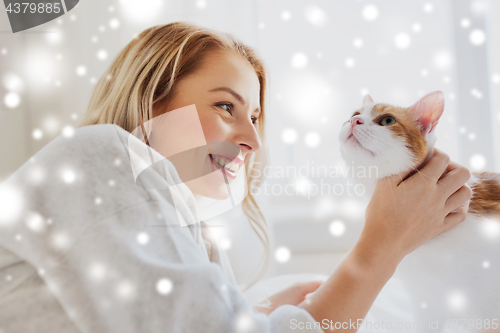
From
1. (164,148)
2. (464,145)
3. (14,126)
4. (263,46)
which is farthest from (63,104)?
(464,145)

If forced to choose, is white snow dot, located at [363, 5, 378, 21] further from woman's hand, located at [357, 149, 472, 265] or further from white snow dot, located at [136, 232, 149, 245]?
white snow dot, located at [136, 232, 149, 245]

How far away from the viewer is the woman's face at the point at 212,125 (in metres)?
0.71

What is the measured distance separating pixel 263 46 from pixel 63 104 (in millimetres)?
828

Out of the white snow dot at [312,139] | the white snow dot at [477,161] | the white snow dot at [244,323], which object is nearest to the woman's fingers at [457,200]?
the white snow dot at [244,323]

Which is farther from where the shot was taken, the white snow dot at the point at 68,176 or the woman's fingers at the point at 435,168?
the woman's fingers at the point at 435,168

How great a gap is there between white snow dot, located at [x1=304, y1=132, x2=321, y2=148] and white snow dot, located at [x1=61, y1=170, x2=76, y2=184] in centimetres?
95

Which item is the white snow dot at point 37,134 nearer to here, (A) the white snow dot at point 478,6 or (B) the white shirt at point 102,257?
(B) the white shirt at point 102,257

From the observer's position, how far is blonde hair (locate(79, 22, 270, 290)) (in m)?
0.71

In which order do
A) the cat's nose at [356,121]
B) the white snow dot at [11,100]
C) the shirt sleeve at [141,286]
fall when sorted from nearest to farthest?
1. the shirt sleeve at [141,286]
2. the cat's nose at [356,121]
3. the white snow dot at [11,100]

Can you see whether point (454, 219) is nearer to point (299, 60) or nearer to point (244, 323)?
point (244, 323)

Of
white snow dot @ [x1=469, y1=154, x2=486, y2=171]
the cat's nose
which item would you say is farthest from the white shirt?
white snow dot @ [x1=469, y1=154, x2=486, y2=171]

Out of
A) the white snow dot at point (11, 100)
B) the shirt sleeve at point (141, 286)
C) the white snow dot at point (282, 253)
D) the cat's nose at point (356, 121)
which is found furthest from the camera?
the white snow dot at point (282, 253)

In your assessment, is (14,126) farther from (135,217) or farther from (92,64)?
(135,217)

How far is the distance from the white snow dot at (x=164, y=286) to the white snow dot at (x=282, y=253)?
881mm
